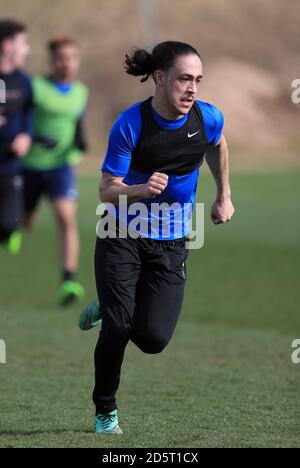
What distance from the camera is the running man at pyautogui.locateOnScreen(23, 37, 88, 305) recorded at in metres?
10.8

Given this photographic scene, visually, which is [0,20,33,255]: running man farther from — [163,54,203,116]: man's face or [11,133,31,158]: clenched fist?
[163,54,203,116]: man's face

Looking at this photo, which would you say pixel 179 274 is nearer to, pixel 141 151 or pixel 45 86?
pixel 141 151

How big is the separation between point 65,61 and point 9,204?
1971 millimetres

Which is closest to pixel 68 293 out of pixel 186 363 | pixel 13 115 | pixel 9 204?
pixel 9 204

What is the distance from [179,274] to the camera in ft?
18.4

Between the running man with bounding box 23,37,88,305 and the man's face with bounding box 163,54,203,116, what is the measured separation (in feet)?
17.7

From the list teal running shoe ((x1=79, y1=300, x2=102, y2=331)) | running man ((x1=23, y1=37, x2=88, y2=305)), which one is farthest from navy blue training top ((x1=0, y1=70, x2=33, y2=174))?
teal running shoe ((x1=79, y1=300, x2=102, y2=331))

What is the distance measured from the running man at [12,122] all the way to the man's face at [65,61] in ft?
1.78

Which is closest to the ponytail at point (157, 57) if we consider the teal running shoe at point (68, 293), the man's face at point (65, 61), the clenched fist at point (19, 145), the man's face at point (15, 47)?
the clenched fist at point (19, 145)

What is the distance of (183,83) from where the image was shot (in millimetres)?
5273

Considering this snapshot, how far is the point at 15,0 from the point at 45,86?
36976 millimetres

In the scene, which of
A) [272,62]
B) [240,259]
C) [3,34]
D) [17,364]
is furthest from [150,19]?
[17,364]

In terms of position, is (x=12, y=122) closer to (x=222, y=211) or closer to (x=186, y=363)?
(x=186, y=363)
